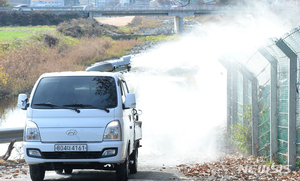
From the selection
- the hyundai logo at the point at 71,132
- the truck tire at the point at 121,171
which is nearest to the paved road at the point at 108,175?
the truck tire at the point at 121,171

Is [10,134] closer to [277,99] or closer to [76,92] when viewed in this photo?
[76,92]

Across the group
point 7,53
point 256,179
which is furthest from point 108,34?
point 256,179

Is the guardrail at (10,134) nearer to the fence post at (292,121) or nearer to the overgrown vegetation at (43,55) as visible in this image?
the fence post at (292,121)

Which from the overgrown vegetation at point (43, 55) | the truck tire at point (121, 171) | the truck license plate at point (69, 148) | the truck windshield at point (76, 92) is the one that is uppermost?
the overgrown vegetation at point (43, 55)

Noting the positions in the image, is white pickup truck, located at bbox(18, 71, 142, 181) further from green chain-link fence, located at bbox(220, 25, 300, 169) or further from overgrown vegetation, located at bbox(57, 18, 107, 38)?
overgrown vegetation, located at bbox(57, 18, 107, 38)

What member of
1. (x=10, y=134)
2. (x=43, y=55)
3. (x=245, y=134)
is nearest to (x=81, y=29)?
(x=43, y=55)

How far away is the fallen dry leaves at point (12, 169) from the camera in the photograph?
858cm

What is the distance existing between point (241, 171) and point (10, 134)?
600cm

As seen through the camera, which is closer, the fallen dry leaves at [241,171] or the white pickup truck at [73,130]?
the white pickup truck at [73,130]

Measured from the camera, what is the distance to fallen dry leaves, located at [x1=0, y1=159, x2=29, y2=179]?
8.58 meters

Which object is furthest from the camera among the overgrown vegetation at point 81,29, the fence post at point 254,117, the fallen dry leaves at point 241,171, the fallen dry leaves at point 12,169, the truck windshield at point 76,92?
the overgrown vegetation at point 81,29

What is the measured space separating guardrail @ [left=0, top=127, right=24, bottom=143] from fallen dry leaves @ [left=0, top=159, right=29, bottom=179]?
593 mm

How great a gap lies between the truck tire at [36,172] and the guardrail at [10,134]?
3758 mm

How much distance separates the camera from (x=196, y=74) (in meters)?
33.4
